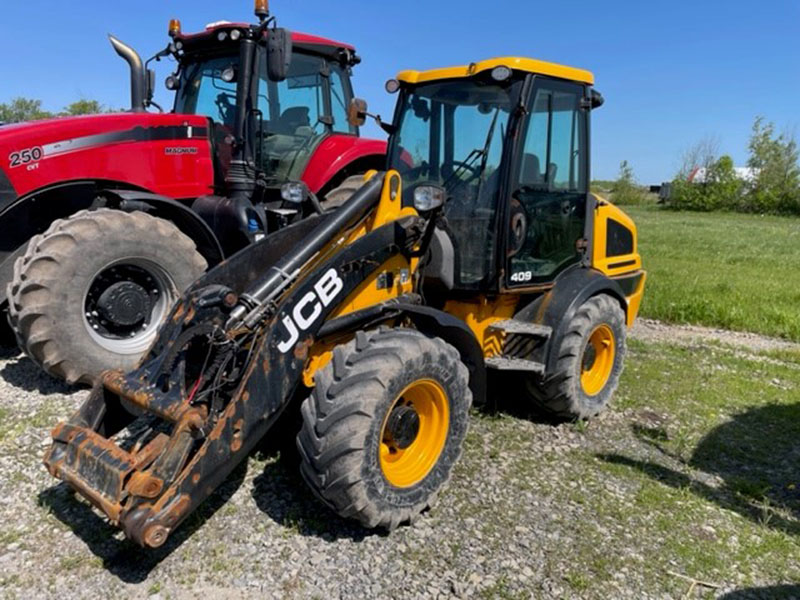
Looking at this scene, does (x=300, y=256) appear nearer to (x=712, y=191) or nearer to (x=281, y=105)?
(x=281, y=105)

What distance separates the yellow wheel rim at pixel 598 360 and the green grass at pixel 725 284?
4104 mm

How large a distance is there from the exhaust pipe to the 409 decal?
150 centimetres

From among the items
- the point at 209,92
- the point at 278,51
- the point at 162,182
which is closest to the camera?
the point at 278,51

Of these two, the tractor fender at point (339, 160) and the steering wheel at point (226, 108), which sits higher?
the steering wheel at point (226, 108)

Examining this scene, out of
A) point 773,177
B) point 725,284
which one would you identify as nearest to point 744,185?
point 773,177

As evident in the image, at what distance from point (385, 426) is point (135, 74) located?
498 cm

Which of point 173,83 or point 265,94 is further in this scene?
point 173,83

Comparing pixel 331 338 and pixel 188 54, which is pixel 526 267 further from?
pixel 188 54

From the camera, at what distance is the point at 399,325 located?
3.79 metres

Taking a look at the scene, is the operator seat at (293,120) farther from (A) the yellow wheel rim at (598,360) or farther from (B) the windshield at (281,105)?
(A) the yellow wheel rim at (598,360)

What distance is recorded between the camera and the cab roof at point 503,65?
13.5ft

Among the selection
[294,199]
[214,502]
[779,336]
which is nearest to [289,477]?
[214,502]

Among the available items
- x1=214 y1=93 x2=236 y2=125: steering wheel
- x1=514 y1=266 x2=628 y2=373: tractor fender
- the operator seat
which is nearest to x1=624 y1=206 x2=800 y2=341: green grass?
x1=514 y1=266 x2=628 y2=373: tractor fender

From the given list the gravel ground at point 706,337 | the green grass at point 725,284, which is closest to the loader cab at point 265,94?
the gravel ground at point 706,337
